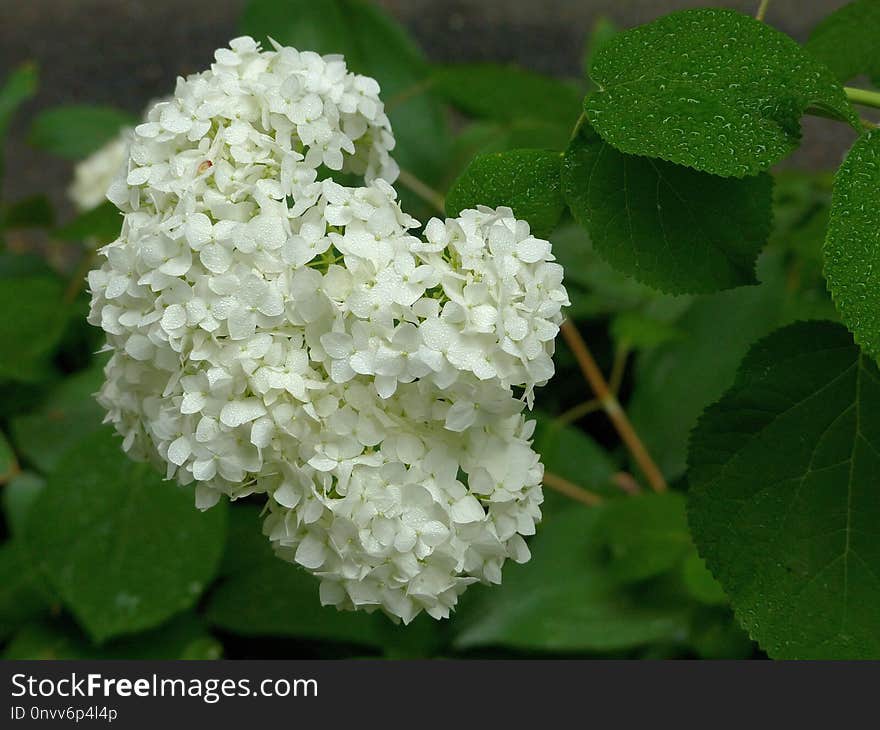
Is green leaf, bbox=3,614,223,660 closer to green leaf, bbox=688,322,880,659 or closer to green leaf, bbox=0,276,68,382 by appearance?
green leaf, bbox=0,276,68,382

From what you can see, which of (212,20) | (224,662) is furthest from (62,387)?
(212,20)

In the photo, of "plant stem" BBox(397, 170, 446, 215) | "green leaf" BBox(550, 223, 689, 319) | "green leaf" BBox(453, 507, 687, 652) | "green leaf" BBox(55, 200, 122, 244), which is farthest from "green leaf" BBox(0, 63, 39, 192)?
"green leaf" BBox(453, 507, 687, 652)

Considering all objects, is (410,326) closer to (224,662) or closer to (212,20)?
(224,662)

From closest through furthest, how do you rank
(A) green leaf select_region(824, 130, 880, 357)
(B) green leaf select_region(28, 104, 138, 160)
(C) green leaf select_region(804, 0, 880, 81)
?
(A) green leaf select_region(824, 130, 880, 357)
(C) green leaf select_region(804, 0, 880, 81)
(B) green leaf select_region(28, 104, 138, 160)

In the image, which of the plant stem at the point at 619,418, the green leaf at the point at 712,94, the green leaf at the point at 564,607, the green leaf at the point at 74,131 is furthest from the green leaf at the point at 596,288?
the green leaf at the point at 74,131

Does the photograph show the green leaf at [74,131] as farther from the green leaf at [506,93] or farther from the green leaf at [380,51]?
the green leaf at [506,93]

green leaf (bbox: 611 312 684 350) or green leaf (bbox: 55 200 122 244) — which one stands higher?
green leaf (bbox: 55 200 122 244)

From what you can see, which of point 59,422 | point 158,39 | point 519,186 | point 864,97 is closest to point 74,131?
point 158,39

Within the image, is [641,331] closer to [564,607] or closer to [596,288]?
[596,288]
